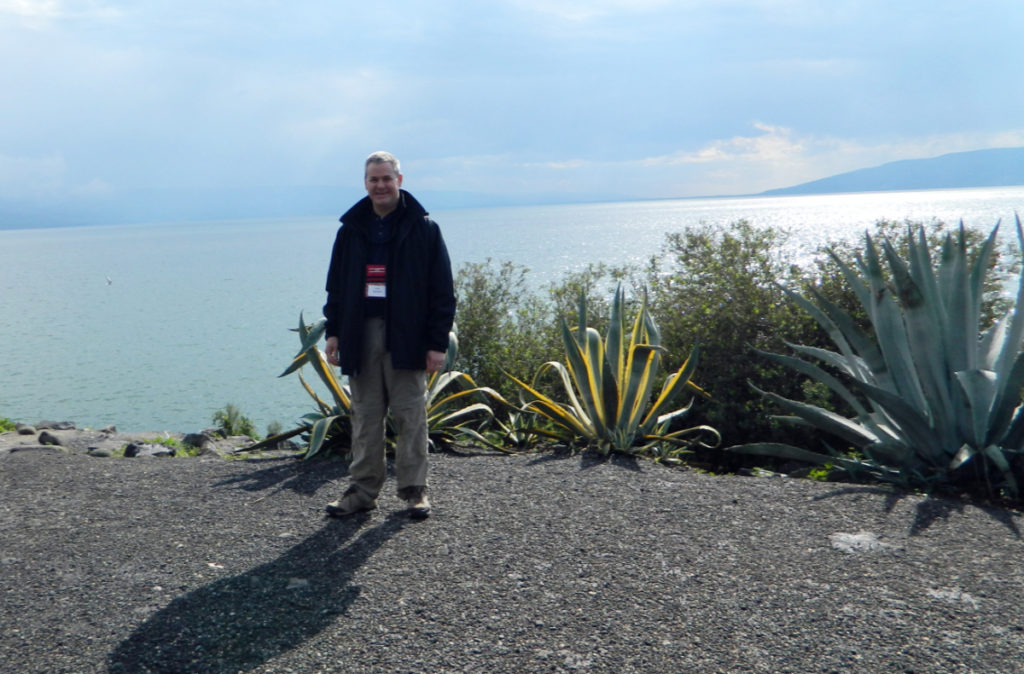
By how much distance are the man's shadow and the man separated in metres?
0.58

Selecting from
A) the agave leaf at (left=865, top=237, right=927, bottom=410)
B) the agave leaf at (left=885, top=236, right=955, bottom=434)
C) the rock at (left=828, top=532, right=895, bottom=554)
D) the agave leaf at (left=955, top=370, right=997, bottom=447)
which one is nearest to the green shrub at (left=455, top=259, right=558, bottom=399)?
the agave leaf at (left=865, top=237, right=927, bottom=410)

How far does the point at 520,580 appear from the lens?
11.7ft

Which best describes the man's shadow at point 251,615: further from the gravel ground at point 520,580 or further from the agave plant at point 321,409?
the agave plant at point 321,409

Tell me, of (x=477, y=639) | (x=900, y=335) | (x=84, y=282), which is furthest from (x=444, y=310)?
(x=84, y=282)

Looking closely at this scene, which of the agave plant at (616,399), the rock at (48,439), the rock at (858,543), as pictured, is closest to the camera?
the rock at (858,543)

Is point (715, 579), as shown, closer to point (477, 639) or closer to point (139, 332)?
point (477, 639)

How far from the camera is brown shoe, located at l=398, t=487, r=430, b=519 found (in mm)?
4461

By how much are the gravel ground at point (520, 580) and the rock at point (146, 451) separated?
1701 millimetres

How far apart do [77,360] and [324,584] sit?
2386 centimetres

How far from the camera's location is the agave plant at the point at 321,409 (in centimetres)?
596

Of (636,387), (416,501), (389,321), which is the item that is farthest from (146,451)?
(636,387)

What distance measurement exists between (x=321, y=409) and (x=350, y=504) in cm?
227

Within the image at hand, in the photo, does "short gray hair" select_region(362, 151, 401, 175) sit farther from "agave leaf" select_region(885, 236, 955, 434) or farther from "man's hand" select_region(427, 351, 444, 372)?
"agave leaf" select_region(885, 236, 955, 434)

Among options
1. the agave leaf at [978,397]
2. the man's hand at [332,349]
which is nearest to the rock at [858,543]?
the agave leaf at [978,397]
